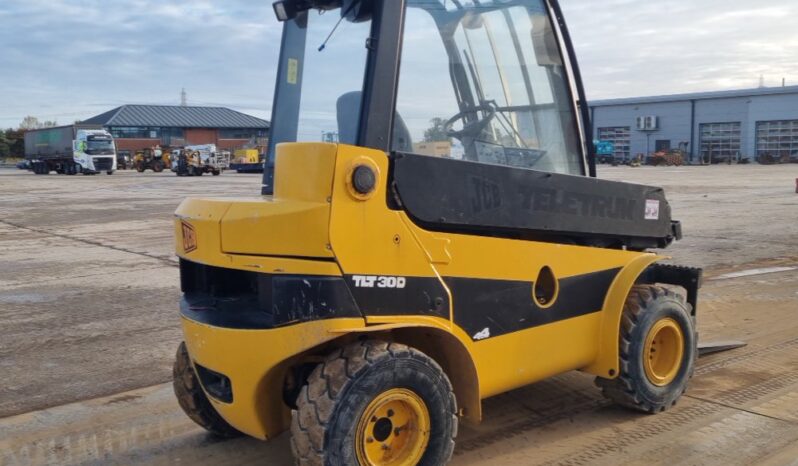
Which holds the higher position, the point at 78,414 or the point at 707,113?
the point at 707,113

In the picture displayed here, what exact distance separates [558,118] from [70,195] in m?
30.0

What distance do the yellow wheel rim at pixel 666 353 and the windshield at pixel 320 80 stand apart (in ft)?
8.25

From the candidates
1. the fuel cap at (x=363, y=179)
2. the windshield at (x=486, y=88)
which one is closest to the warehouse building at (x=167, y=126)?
the windshield at (x=486, y=88)

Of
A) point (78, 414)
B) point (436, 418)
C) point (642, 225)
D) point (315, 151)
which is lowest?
point (78, 414)

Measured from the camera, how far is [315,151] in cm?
330

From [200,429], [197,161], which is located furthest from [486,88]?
[197,161]

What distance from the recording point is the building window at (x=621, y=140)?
2987 inches

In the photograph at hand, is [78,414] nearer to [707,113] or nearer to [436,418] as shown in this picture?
[436,418]

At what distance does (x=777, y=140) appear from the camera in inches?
2638

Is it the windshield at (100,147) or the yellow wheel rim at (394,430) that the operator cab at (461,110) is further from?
the windshield at (100,147)

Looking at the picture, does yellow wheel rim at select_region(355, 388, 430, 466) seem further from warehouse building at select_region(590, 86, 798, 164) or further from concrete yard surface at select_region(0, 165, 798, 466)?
warehouse building at select_region(590, 86, 798, 164)

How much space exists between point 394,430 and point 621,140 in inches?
3021

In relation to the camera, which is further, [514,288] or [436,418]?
[514,288]

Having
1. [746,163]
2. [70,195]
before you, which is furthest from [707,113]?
[70,195]
